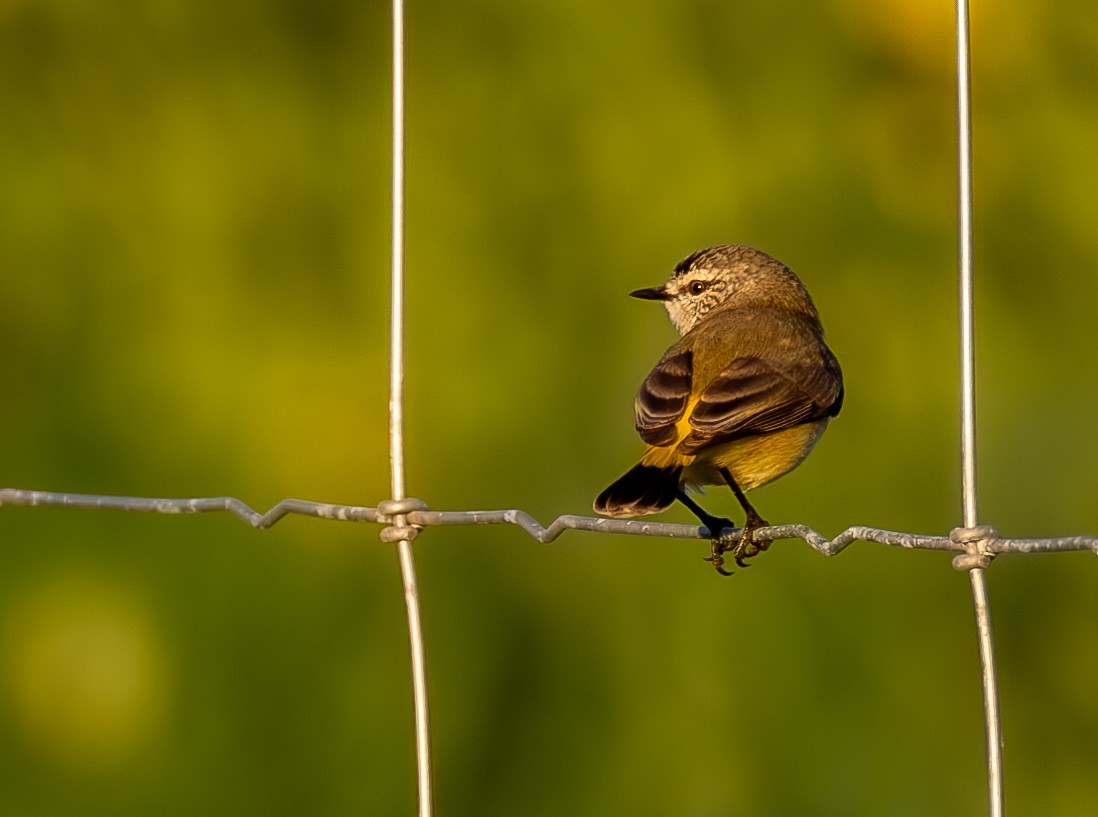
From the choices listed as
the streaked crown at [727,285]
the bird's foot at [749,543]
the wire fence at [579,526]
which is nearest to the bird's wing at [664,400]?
the bird's foot at [749,543]

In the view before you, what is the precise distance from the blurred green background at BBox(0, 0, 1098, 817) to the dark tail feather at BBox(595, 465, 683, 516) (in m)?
2.21

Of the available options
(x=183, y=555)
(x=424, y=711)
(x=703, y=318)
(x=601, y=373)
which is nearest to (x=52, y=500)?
(x=424, y=711)

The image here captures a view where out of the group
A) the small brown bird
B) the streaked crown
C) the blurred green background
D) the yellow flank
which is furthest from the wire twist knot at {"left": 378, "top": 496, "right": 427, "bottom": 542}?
the blurred green background

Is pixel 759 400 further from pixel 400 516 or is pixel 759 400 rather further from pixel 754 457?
pixel 400 516

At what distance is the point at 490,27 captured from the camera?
26.1ft

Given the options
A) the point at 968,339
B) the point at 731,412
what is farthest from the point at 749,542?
the point at 968,339

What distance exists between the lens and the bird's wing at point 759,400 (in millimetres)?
3764

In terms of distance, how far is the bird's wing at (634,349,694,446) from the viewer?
3.79 m

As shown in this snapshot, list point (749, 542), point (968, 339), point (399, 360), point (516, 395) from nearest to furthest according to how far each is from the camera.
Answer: point (968, 339)
point (399, 360)
point (749, 542)
point (516, 395)

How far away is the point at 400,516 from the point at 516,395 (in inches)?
171

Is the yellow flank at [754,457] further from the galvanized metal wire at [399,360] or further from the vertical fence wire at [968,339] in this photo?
the vertical fence wire at [968,339]

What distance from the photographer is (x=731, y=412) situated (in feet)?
12.5

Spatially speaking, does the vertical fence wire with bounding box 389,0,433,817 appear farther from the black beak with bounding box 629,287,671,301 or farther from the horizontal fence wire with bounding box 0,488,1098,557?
the black beak with bounding box 629,287,671,301

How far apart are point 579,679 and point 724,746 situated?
656 millimetres
